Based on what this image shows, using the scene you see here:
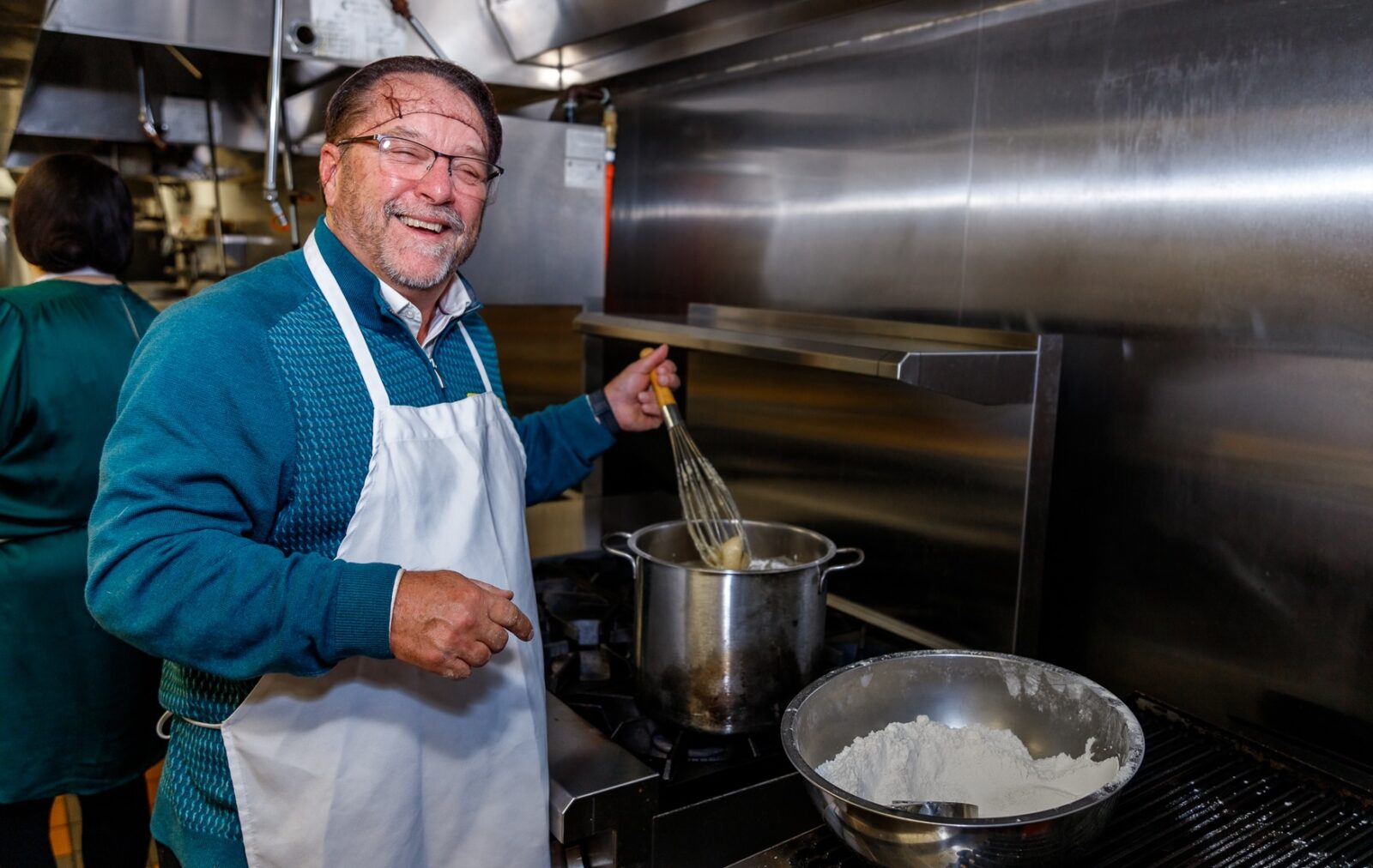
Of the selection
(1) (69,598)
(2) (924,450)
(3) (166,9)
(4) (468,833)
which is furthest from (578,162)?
(4) (468,833)

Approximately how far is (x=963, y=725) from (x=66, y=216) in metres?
1.75

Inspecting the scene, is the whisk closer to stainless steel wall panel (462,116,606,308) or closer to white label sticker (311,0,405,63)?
stainless steel wall panel (462,116,606,308)

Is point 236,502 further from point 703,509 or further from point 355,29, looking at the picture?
point 355,29

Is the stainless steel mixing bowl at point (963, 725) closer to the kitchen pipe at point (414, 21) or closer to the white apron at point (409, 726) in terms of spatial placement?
the white apron at point (409, 726)

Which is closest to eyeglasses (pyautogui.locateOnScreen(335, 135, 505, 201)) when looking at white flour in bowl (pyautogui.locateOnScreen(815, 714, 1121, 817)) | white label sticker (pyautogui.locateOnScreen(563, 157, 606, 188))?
white flour in bowl (pyautogui.locateOnScreen(815, 714, 1121, 817))

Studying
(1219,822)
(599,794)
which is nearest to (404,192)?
(599,794)

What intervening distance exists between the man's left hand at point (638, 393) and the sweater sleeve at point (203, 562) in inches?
24.3

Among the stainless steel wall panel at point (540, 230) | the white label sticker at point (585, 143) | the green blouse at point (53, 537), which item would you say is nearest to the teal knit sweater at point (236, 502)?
the green blouse at point (53, 537)

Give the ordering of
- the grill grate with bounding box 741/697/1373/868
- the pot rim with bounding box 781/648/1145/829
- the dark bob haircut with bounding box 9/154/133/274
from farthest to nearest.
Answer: the dark bob haircut with bounding box 9/154/133/274
the grill grate with bounding box 741/697/1373/868
the pot rim with bounding box 781/648/1145/829

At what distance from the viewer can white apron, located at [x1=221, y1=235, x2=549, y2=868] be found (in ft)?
3.24

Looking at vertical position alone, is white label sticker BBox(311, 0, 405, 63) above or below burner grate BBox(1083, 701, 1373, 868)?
above

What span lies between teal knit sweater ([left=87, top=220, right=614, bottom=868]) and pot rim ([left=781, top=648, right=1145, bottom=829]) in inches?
14.6

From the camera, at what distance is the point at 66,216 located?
1812mm

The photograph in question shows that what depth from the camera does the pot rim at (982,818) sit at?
29.9 inches
